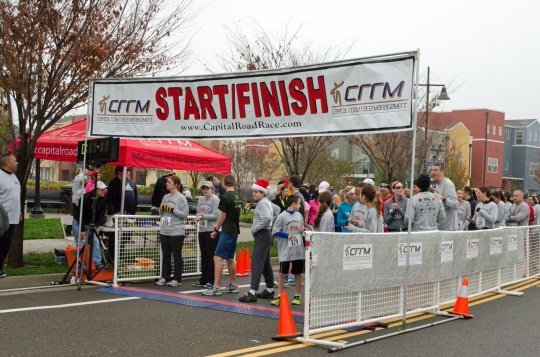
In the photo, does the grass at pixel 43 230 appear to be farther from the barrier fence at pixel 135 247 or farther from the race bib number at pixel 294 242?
the race bib number at pixel 294 242

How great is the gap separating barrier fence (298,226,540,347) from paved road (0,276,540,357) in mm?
383

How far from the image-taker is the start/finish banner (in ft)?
30.1

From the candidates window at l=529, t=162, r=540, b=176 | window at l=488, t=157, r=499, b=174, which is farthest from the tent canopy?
window at l=529, t=162, r=540, b=176

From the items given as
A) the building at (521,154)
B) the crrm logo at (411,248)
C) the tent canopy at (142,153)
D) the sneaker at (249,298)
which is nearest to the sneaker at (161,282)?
the sneaker at (249,298)

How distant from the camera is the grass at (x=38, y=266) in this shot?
12.4 meters

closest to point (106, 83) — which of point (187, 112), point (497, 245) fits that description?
point (187, 112)

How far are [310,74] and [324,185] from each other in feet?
15.6

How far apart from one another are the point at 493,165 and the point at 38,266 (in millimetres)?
70309

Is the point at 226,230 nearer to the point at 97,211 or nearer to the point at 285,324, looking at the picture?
the point at 97,211

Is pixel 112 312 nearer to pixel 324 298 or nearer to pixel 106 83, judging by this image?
pixel 324 298

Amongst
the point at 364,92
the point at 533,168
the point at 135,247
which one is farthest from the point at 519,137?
the point at 364,92

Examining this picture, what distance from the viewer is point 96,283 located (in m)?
12.2

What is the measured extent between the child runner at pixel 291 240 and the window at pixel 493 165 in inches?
2762

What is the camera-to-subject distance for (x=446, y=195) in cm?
1147
